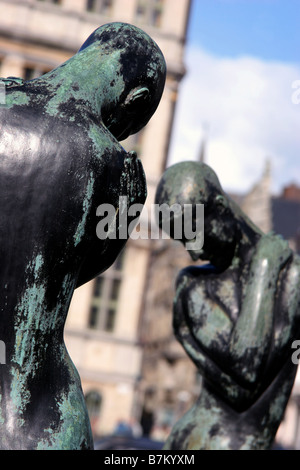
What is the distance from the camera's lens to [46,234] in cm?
202

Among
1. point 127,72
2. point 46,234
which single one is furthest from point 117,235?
point 127,72

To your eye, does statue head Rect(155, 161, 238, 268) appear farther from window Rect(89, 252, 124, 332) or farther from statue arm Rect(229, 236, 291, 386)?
window Rect(89, 252, 124, 332)

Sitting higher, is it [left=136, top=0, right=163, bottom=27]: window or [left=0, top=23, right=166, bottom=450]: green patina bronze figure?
[left=136, top=0, right=163, bottom=27]: window

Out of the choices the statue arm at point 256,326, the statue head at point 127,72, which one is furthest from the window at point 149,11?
the statue head at point 127,72

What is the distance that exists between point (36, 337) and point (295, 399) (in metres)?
34.2

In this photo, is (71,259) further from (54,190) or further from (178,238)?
(178,238)

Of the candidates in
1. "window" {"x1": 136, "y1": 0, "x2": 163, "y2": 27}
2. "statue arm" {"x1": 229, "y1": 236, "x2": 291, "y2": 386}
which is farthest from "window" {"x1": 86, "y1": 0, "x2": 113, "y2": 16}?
"statue arm" {"x1": 229, "y1": 236, "x2": 291, "y2": 386}

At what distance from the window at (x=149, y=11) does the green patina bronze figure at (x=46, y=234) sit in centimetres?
2115

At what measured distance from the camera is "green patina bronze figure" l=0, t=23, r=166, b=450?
2.00m

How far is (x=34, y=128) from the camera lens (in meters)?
2.03

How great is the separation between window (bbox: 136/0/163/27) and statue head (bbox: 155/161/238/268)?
771 inches

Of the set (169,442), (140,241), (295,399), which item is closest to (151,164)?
(140,241)

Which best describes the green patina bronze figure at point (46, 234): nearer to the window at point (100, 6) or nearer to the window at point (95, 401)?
→ the window at point (95, 401)

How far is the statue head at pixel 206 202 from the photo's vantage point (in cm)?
362
